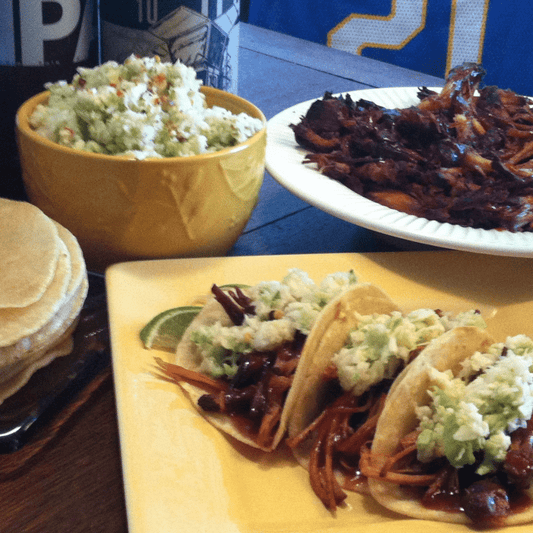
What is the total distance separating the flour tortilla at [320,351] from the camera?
1.04m

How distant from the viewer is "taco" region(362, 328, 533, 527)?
2.97 ft

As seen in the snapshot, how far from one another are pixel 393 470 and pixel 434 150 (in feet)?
3.99

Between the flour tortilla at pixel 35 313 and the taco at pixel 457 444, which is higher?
the flour tortilla at pixel 35 313

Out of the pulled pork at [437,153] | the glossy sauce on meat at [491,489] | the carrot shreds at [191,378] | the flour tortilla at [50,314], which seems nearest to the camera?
the glossy sauce on meat at [491,489]

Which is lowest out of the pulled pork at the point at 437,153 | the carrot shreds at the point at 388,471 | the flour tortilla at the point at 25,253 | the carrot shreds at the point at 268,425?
the carrot shreds at the point at 268,425

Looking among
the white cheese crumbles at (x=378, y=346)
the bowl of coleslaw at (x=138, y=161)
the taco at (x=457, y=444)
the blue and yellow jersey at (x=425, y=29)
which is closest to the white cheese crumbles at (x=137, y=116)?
the bowl of coleslaw at (x=138, y=161)

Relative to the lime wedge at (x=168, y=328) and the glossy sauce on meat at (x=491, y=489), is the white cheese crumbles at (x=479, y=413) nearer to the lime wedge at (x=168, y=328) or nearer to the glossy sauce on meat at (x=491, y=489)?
the glossy sauce on meat at (x=491, y=489)

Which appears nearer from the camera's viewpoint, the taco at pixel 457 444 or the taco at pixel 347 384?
the taco at pixel 457 444

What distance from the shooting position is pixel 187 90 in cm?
143

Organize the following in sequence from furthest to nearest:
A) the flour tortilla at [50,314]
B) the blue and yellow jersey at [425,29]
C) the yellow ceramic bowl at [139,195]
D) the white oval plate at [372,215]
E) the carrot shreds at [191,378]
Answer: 1. the blue and yellow jersey at [425,29]
2. the white oval plate at [372,215]
3. the yellow ceramic bowl at [139,195]
4. the carrot shreds at [191,378]
5. the flour tortilla at [50,314]

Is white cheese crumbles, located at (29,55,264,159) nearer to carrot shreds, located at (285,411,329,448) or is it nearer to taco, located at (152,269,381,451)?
taco, located at (152,269,381,451)

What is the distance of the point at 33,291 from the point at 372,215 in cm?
81

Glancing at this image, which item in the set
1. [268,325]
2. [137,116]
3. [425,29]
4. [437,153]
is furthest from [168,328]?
[425,29]

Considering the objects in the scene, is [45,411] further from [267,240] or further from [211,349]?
[267,240]
